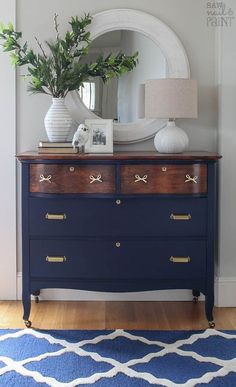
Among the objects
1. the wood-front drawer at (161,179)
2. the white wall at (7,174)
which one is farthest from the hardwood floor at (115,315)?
the wood-front drawer at (161,179)

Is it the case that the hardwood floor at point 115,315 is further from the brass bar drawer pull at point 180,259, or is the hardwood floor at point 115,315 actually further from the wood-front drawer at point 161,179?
the wood-front drawer at point 161,179

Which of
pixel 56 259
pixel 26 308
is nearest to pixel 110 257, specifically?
pixel 56 259

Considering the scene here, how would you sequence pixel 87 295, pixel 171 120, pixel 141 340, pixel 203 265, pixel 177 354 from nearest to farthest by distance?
pixel 177 354 → pixel 141 340 → pixel 203 265 → pixel 171 120 → pixel 87 295

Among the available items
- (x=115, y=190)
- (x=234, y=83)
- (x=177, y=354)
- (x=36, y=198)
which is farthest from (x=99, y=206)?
(x=234, y=83)

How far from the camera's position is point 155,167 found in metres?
2.94

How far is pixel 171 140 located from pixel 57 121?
0.67 meters

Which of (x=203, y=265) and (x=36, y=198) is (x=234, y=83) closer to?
(x=203, y=265)

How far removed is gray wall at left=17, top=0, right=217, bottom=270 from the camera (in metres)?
3.37

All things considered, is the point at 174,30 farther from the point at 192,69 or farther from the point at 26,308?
the point at 26,308

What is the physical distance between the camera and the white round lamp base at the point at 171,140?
3107 mm

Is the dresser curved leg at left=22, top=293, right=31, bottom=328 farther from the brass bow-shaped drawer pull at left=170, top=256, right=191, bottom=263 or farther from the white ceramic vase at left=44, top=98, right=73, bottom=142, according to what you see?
the white ceramic vase at left=44, top=98, right=73, bottom=142

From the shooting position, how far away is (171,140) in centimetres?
311

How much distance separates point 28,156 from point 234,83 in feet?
4.36

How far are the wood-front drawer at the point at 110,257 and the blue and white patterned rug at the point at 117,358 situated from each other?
31cm
